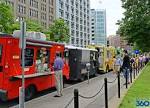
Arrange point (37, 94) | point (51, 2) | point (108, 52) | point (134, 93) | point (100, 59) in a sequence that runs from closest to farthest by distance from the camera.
Answer: point (134, 93) → point (37, 94) → point (100, 59) → point (108, 52) → point (51, 2)

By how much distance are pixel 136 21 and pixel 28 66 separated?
135 feet

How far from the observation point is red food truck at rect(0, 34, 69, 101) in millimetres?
15273

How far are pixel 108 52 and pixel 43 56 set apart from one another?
22058mm

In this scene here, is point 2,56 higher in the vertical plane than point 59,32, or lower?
lower

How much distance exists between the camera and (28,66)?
16938 mm

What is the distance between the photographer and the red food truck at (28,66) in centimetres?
1527

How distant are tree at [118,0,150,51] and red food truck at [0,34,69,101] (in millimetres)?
36456

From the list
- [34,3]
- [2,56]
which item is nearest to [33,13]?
[34,3]

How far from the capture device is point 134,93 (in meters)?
17.6

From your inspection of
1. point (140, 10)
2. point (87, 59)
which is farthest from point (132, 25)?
point (87, 59)

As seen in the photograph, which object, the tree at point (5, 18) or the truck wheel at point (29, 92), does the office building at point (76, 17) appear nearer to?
the tree at point (5, 18)

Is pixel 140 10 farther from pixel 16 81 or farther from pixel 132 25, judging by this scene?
pixel 16 81

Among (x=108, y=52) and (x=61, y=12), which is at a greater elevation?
(x=61, y=12)

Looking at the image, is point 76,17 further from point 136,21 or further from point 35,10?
point 136,21
